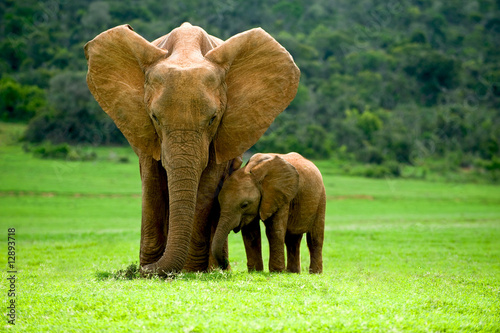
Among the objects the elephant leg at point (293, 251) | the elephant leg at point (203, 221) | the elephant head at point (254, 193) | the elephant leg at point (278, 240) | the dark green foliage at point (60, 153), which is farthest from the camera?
the dark green foliage at point (60, 153)

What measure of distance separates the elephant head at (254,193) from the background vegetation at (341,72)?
120 ft

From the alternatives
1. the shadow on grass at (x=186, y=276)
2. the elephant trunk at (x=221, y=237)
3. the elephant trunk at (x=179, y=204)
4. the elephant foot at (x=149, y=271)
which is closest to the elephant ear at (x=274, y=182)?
the elephant trunk at (x=221, y=237)

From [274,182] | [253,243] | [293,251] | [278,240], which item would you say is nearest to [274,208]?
[274,182]

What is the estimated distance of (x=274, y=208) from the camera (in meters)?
9.95

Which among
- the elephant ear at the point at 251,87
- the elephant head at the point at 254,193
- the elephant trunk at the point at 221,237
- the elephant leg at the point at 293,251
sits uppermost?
the elephant ear at the point at 251,87

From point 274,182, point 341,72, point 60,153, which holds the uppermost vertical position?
point 341,72

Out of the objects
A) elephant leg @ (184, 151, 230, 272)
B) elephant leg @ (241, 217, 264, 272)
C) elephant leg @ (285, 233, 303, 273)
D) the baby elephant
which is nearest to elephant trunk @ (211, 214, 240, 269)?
the baby elephant

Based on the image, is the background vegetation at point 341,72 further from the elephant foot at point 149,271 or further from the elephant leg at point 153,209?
the elephant foot at point 149,271

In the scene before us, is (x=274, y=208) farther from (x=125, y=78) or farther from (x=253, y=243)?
(x=125, y=78)

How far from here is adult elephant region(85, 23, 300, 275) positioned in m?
8.30

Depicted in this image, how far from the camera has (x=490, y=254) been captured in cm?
1631

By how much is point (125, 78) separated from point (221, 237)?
264 centimetres

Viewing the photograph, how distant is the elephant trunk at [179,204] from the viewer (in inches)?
324

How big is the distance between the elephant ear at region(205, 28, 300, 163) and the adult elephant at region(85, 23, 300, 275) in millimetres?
15
